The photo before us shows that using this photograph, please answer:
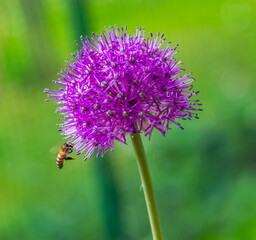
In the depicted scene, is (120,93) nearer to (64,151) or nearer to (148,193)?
(148,193)

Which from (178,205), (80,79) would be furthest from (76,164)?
(80,79)

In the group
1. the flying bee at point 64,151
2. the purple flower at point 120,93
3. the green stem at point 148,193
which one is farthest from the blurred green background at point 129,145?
the green stem at point 148,193

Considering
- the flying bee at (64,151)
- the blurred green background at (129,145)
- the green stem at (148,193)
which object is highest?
the blurred green background at (129,145)

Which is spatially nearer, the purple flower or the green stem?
the green stem

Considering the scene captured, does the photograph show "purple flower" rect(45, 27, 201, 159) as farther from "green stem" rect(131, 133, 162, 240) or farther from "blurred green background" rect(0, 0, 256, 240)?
"blurred green background" rect(0, 0, 256, 240)

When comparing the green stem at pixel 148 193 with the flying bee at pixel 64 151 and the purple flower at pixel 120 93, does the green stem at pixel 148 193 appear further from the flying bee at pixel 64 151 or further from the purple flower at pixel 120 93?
the flying bee at pixel 64 151

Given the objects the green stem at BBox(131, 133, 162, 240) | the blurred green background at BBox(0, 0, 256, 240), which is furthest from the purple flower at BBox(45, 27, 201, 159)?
the blurred green background at BBox(0, 0, 256, 240)

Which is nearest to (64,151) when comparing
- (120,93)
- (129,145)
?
(120,93)
